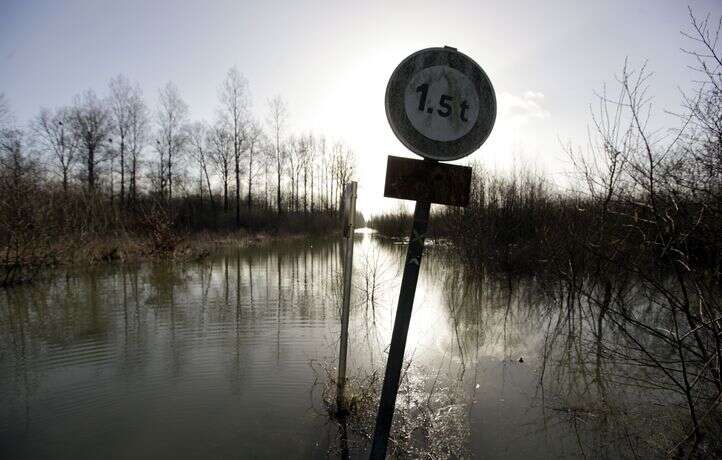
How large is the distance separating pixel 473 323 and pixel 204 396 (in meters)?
4.93

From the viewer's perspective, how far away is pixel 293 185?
43.9 meters

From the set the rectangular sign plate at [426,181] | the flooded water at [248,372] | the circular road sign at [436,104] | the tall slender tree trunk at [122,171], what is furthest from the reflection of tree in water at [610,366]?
the tall slender tree trunk at [122,171]

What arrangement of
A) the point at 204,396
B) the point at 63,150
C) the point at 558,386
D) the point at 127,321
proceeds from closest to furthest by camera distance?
1. the point at 204,396
2. the point at 558,386
3. the point at 127,321
4. the point at 63,150

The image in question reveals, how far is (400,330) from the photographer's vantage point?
2.14 m

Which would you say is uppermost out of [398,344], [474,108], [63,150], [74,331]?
[63,150]

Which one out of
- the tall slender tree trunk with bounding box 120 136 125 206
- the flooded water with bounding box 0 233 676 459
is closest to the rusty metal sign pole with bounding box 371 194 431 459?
the flooded water with bounding box 0 233 676 459

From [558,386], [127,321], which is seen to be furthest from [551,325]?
[127,321]

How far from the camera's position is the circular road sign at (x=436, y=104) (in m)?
2.00

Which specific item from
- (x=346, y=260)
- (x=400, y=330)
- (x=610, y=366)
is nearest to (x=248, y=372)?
(x=346, y=260)

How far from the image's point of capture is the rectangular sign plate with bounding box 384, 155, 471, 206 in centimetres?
200

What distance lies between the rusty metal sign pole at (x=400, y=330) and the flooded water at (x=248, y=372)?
4.05ft

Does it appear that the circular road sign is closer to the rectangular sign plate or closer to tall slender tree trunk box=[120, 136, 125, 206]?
the rectangular sign plate

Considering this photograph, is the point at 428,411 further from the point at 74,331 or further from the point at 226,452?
the point at 74,331

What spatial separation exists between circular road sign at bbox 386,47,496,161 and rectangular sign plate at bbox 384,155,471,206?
0.06 meters
